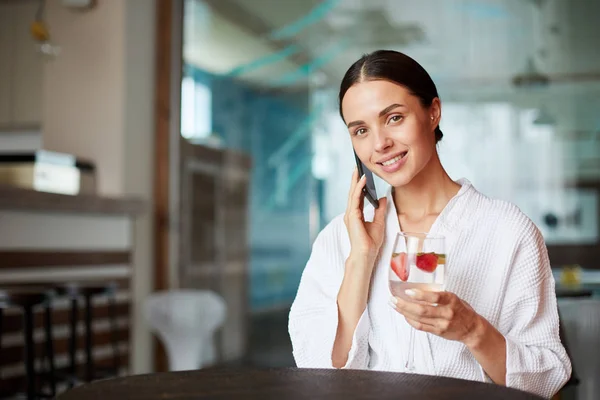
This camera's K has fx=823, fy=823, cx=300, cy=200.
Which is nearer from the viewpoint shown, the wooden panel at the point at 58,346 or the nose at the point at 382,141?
the nose at the point at 382,141

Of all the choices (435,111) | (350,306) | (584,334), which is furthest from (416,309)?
(584,334)

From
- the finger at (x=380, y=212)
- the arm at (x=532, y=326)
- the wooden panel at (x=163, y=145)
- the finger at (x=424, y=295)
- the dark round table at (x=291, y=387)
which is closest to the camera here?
the dark round table at (x=291, y=387)

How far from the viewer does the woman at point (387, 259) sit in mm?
1680

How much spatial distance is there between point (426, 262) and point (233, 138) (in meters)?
4.03

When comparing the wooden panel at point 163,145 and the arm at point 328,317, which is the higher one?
the wooden panel at point 163,145

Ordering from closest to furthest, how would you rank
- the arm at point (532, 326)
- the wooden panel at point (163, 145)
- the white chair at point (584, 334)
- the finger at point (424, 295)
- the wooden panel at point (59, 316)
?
the finger at point (424, 295)
the arm at point (532, 326)
the white chair at point (584, 334)
the wooden panel at point (59, 316)
the wooden panel at point (163, 145)

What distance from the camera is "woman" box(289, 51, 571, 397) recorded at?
168cm

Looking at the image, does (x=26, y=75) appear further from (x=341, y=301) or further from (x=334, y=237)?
(x=341, y=301)

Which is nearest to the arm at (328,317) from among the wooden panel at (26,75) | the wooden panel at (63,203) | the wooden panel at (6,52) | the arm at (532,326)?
the arm at (532,326)

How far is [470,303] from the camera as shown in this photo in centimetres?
177

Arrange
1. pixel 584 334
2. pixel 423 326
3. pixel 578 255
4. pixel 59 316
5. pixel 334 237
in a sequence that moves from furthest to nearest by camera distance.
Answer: pixel 578 255
pixel 59 316
pixel 584 334
pixel 334 237
pixel 423 326

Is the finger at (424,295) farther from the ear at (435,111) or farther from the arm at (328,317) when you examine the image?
the ear at (435,111)

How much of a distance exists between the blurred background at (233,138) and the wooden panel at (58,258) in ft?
0.05

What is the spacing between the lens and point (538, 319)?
1.67m
